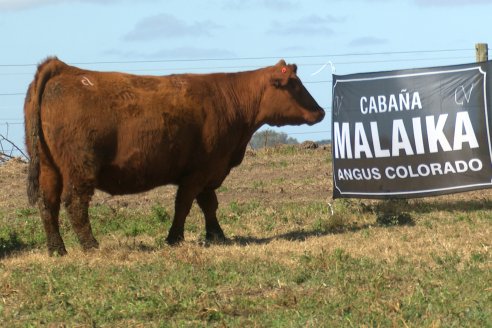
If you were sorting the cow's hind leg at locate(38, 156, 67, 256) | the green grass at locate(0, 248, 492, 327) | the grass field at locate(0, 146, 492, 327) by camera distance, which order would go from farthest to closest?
1. the cow's hind leg at locate(38, 156, 67, 256)
2. the grass field at locate(0, 146, 492, 327)
3. the green grass at locate(0, 248, 492, 327)

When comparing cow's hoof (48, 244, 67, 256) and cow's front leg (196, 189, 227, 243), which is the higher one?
cow's front leg (196, 189, 227, 243)

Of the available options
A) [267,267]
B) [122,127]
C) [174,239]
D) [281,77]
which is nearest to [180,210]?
[174,239]

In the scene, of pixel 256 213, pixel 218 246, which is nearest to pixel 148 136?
pixel 218 246

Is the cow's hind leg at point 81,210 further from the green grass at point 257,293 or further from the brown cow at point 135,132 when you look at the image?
the green grass at point 257,293

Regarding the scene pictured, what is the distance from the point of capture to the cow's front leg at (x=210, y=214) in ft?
40.3

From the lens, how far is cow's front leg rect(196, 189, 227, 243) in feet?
40.3

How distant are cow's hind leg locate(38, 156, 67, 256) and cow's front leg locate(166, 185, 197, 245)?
4.28ft

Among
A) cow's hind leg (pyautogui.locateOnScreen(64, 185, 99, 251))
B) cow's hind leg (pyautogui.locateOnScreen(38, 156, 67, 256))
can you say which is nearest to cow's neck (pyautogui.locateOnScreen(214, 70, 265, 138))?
cow's hind leg (pyautogui.locateOnScreen(64, 185, 99, 251))

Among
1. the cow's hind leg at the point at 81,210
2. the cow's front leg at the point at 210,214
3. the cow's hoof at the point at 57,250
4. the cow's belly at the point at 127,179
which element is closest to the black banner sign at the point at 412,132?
the cow's front leg at the point at 210,214

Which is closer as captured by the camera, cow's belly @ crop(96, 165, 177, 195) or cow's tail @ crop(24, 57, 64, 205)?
cow's tail @ crop(24, 57, 64, 205)

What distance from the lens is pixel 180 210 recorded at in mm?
11820

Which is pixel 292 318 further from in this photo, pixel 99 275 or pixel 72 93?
pixel 72 93

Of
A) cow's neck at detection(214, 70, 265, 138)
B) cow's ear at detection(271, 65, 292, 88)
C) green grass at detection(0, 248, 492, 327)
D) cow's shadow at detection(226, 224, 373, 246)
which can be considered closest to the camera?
green grass at detection(0, 248, 492, 327)

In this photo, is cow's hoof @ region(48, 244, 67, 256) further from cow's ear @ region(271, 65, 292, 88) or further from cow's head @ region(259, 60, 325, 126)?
cow's ear @ region(271, 65, 292, 88)
